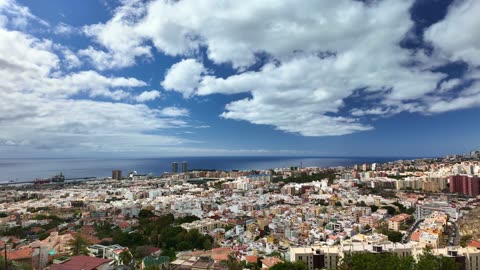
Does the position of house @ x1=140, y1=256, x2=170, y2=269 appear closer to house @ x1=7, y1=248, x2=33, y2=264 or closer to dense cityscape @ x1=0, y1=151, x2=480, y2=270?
dense cityscape @ x1=0, y1=151, x2=480, y2=270

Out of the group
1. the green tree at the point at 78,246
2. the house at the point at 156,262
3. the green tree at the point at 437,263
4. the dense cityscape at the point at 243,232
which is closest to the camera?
the green tree at the point at 437,263

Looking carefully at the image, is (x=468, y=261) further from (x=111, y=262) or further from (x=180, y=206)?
(x=180, y=206)

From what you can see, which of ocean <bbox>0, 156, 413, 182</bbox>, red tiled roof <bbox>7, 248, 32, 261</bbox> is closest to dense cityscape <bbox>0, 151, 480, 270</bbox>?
red tiled roof <bbox>7, 248, 32, 261</bbox>

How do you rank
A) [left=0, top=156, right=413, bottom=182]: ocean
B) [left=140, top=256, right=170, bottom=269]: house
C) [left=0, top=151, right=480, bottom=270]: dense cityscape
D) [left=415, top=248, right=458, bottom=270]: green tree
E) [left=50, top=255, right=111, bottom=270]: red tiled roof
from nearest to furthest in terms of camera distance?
[left=415, top=248, right=458, bottom=270]: green tree → [left=50, top=255, right=111, bottom=270]: red tiled roof → [left=140, top=256, right=170, bottom=269]: house → [left=0, top=151, right=480, bottom=270]: dense cityscape → [left=0, top=156, right=413, bottom=182]: ocean

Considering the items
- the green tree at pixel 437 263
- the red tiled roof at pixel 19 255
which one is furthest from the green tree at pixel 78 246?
the green tree at pixel 437 263

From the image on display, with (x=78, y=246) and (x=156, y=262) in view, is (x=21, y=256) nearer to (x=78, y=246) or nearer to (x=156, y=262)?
(x=78, y=246)

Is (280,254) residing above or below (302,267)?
below

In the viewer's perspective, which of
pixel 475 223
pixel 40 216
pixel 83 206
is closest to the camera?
pixel 475 223

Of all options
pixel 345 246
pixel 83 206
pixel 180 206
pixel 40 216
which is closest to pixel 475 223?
pixel 345 246

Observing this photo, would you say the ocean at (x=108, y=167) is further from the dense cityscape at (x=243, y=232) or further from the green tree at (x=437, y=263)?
the green tree at (x=437, y=263)
